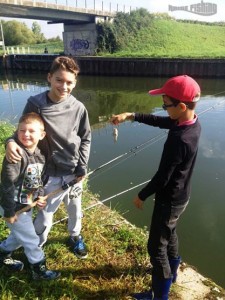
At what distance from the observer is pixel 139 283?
273 cm

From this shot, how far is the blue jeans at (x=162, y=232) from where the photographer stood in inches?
90.9

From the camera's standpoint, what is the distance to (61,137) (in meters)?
2.53

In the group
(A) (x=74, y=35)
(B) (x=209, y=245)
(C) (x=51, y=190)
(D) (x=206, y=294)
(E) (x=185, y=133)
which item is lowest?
(B) (x=209, y=245)

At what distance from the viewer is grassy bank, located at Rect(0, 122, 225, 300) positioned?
2594 millimetres

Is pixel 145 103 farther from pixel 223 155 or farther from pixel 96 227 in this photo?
pixel 96 227

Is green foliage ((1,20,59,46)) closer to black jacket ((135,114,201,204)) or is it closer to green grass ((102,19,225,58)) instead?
green grass ((102,19,225,58))

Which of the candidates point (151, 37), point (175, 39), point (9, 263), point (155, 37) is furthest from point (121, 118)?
point (175, 39)

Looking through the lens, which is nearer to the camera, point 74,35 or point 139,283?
point 139,283

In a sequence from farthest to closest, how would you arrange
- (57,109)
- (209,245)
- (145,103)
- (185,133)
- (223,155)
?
(145,103), (223,155), (209,245), (57,109), (185,133)

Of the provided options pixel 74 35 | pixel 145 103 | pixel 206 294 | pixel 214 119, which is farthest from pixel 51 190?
pixel 74 35

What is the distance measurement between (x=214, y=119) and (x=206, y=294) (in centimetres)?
958

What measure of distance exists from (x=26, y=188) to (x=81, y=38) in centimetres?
3661

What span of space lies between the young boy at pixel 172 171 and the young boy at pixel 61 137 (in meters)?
0.71

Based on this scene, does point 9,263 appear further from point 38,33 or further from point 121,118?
point 38,33
